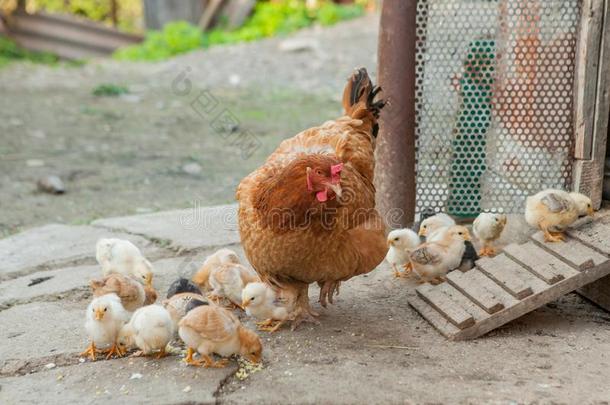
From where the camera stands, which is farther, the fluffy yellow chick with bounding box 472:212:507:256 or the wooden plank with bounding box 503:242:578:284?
the fluffy yellow chick with bounding box 472:212:507:256

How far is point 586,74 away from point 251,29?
957cm

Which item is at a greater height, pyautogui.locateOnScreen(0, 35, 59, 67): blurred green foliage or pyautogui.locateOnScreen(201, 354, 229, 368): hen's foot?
pyautogui.locateOnScreen(0, 35, 59, 67): blurred green foliage

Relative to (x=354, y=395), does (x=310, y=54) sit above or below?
above

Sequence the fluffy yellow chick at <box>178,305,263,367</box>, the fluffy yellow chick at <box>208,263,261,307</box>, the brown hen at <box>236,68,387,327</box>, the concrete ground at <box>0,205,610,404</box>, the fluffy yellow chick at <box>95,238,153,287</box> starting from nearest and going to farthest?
the concrete ground at <box>0,205,610,404</box> → the fluffy yellow chick at <box>178,305,263,367</box> → the brown hen at <box>236,68,387,327</box> → the fluffy yellow chick at <box>208,263,261,307</box> → the fluffy yellow chick at <box>95,238,153,287</box>

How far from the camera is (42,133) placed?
8.50 m

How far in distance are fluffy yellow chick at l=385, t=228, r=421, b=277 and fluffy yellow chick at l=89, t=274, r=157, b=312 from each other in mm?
1440

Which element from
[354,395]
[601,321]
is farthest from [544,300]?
[354,395]

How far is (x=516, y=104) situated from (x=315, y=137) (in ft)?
4.82

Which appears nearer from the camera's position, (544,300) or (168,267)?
(544,300)

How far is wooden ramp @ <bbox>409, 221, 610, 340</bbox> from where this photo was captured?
361 centimetres

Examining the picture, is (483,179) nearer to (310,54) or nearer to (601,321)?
(601,321)

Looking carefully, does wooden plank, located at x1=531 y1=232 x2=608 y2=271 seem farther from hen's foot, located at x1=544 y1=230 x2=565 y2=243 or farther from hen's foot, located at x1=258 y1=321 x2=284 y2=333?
hen's foot, located at x1=258 y1=321 x2=284 y2=333

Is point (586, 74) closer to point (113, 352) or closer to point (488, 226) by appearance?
point (488, 226)

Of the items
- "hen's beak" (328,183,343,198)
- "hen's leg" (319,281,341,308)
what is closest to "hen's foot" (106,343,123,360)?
"hen's leg" (319,281,341,308)
